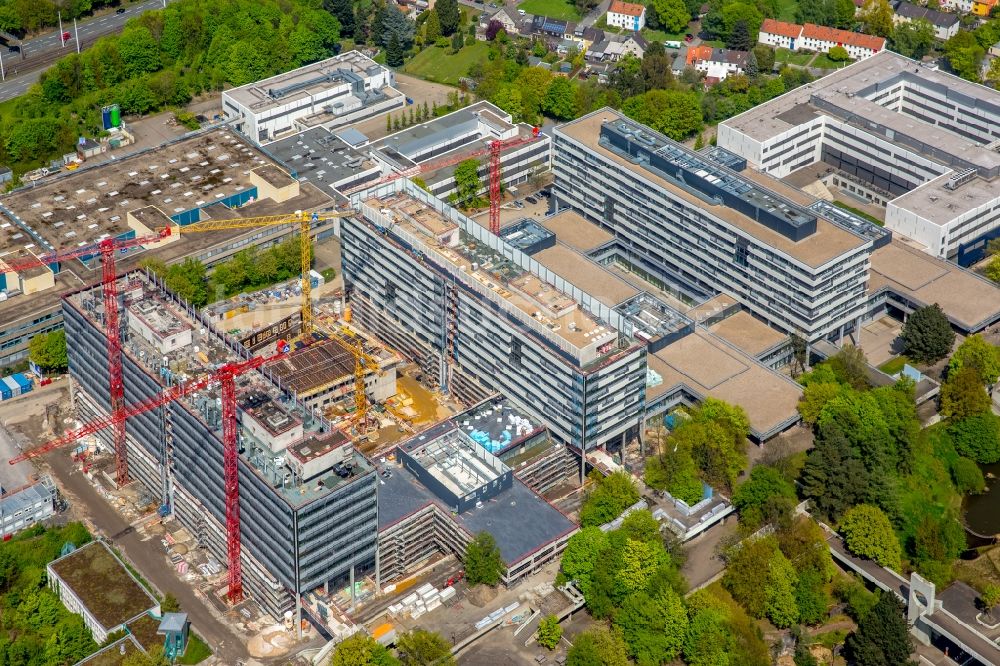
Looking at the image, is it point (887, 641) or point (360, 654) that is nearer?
point (360, 654)

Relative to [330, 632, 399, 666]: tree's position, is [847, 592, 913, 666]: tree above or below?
above

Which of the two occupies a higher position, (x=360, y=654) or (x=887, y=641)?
(x=887, y=641)

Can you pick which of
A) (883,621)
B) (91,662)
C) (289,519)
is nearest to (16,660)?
(91,662)

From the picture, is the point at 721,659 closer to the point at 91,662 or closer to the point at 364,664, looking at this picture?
the point at 364,664

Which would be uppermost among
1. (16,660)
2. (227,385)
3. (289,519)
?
(227,385)

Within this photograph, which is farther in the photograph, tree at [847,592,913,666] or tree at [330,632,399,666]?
tree at [847,592,913,666]

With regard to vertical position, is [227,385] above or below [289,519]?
above

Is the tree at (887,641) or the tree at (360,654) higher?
the tree at (887,641)

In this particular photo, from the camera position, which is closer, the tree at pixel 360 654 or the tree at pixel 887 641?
the tree at pixel 360 654
